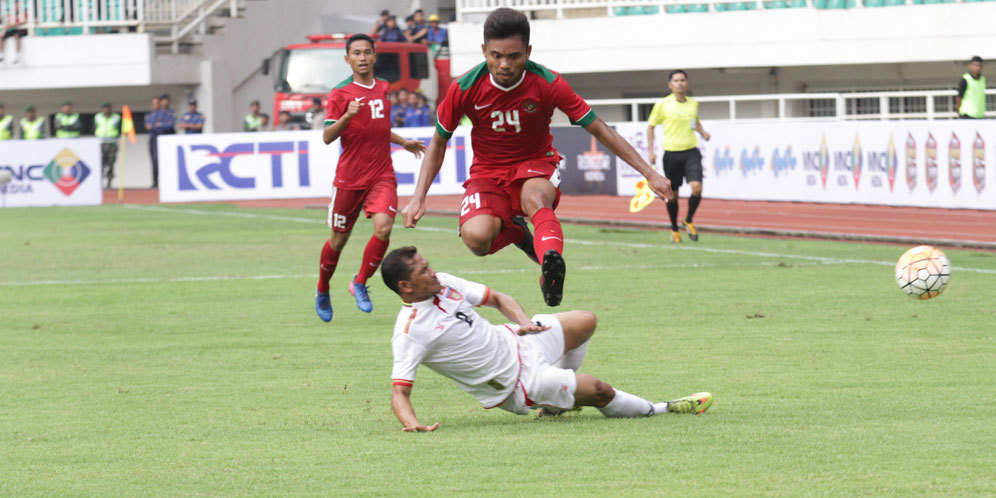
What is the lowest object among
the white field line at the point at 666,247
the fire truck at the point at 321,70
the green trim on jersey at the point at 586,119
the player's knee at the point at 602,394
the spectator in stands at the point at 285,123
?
the player's knee at the point at 602,394

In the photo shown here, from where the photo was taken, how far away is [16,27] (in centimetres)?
3712

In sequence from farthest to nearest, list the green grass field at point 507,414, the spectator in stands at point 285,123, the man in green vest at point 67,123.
A: the man in green vest at point 67,123 → the spectator in stands at point 285,123 → the green grass field at point 507,414

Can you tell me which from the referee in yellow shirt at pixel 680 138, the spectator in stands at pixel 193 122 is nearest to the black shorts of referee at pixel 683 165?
the referee in yellow shirt at pixel 680 138

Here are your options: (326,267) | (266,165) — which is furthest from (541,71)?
(266,165)

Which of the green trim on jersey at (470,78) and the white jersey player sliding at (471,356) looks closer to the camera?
the white jersey player sliding at (471,356)

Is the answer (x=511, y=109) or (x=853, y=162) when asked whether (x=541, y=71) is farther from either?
(x=853, y=162)

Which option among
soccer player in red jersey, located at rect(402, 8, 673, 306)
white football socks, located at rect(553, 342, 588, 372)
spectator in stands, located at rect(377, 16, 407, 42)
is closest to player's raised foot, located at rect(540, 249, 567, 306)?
soccer player in red jersey, located at rect(402, 8, 673, 306)

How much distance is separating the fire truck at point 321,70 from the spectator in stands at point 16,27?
24.6 feet

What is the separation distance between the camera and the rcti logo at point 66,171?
29156 mm

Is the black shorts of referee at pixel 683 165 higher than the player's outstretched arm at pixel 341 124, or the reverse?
the player's outstretched arm at pixel 341 124

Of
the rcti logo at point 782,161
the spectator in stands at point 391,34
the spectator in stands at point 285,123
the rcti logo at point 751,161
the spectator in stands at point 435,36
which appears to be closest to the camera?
the rcti logo at point 782,161

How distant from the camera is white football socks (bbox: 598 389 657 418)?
7.33 m

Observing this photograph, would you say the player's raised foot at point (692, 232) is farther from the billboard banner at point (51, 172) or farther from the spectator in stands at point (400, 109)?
the billboard banner at point (51, 172)

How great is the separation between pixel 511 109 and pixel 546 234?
75cm
